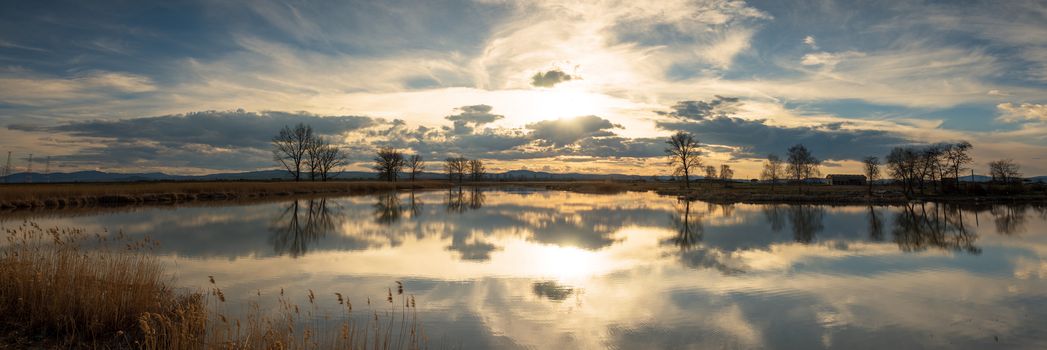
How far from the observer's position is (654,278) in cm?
1005

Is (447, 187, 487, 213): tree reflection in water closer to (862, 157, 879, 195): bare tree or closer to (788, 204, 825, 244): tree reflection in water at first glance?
(788, 204, 825, 244): tree reflection in water

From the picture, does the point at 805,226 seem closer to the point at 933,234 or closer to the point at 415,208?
the point at 933,234

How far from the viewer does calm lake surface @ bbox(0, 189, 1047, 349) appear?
661cm

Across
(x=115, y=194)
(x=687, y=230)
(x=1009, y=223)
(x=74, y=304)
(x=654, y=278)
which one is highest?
(x=115, y=194)

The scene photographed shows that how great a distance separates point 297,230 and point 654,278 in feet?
46.6

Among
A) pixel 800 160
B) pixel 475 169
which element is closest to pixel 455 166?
pixel 475 169

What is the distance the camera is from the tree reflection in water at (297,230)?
13.8 metres

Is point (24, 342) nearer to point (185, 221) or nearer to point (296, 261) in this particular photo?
point (296, 261)

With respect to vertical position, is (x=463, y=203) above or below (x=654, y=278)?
above

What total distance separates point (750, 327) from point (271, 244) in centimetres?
1333

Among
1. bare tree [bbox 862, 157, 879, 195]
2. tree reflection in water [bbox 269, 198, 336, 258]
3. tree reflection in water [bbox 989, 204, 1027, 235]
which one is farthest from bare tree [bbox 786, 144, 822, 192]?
tree reflection in water [bbox 269, 198, 336, 258]

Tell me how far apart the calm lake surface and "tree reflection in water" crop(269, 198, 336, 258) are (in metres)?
0.09

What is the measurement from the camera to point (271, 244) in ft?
47.6

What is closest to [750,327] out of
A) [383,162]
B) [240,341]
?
[240,341]
